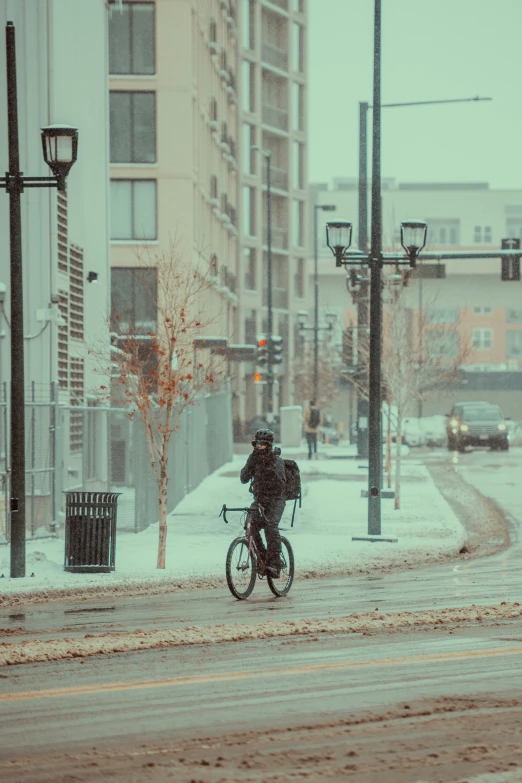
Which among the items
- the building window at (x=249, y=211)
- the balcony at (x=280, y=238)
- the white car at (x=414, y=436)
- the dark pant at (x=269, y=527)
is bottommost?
the white car at (x=414, y=436)

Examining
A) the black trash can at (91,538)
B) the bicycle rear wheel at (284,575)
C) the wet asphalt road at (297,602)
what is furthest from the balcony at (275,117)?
the bicycle rear wheel at (284,575)

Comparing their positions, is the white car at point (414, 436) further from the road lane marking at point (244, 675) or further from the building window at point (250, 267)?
the road lane marking at point (244, 675)

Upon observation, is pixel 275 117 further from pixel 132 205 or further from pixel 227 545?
pixel 227 545

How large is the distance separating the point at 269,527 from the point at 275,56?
7220cm

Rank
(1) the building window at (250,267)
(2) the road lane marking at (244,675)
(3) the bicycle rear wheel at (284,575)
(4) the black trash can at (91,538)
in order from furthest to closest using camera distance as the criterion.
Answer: (1) the building window at (250,267), (4) the black trash can at (91,538), (3) the bicycle rear wheel at (284,575), (2) the road lane marking at (244,675)

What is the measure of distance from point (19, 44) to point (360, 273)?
10.7 meters

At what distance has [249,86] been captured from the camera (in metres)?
80.2

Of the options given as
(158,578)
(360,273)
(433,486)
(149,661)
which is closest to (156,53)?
(360,273)

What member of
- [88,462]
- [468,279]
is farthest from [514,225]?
[88,462]

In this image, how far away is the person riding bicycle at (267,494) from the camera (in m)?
14.0

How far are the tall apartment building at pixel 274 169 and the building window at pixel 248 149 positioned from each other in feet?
0.18

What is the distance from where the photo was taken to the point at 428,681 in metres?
8.84

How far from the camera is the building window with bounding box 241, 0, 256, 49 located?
255 ft

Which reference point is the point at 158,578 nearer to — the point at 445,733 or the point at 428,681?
the point at 428,681
